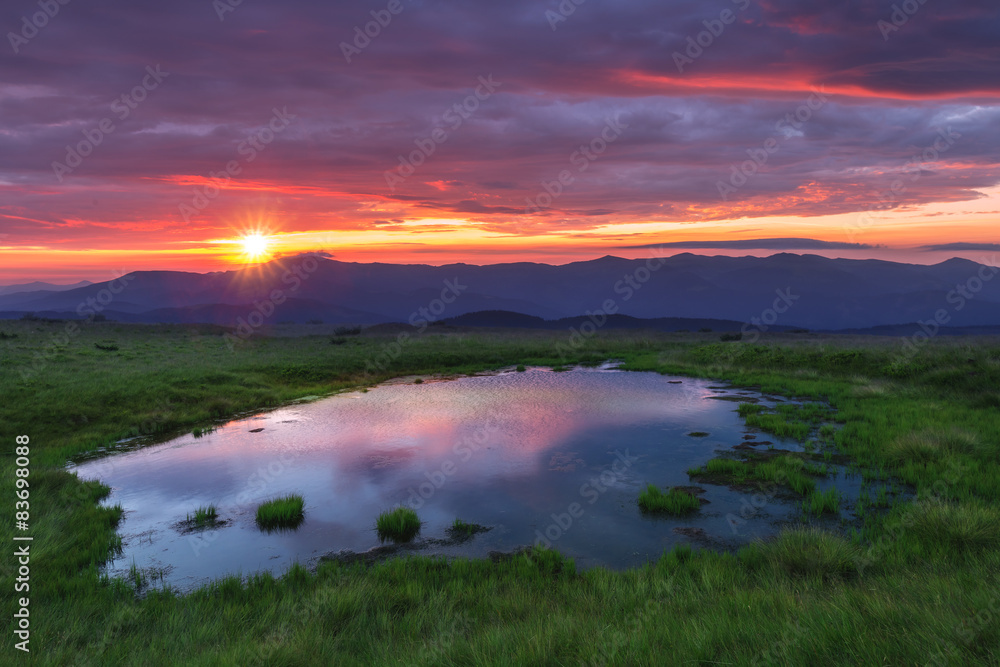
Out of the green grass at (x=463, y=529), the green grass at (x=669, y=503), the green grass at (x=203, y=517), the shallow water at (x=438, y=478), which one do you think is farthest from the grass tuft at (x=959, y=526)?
the green grass at (x=203, y=517)

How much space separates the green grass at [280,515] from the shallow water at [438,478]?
259mm

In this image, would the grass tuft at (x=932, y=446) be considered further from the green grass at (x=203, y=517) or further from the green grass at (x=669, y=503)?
the green grass at (x=203, y=517)

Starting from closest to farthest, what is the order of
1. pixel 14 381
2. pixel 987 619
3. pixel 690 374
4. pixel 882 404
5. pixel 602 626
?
pixel 987 619
pixel 602 626
pixel 882 404
pixel 14 381
pixel 690 374

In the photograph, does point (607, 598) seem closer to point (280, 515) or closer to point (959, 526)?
point (959, 526)

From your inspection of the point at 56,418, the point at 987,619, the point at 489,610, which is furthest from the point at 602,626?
the point at 56,418

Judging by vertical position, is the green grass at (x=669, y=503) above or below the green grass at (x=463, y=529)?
above

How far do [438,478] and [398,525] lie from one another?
363 cm

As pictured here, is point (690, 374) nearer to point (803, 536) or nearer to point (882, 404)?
point (882, 404)

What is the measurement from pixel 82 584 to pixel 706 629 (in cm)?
960

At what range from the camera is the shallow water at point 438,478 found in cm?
1019

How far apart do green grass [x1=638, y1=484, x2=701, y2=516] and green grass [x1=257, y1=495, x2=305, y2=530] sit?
8.15 metres

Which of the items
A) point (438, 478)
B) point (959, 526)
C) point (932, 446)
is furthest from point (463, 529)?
point (932, 446)

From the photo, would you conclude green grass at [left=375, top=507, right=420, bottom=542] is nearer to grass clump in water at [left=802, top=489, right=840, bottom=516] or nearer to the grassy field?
the grassy field

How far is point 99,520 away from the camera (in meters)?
11.3
